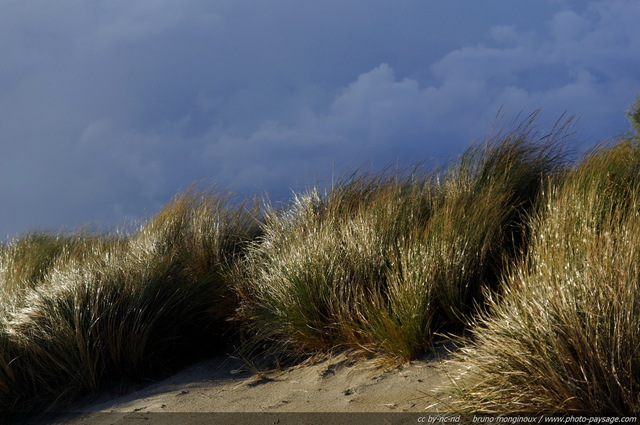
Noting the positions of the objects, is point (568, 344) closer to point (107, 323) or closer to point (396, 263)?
point (396, 263)

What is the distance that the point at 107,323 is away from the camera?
5348 millimetres

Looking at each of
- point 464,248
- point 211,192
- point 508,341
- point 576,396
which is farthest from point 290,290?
point 211,192

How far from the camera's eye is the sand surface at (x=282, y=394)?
3736mm

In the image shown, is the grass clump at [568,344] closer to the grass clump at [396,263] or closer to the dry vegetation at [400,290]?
the dry vegetation at [400,290]

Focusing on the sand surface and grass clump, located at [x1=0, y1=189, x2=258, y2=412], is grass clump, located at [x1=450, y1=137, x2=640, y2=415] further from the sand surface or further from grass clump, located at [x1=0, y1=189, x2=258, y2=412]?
grass clump, located at [x1=0, y1=189, x2=258, y2=412]

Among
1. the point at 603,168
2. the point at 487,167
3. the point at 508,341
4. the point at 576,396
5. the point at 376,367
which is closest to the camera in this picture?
the point at 576,396

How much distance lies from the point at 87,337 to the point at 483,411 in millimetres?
3611

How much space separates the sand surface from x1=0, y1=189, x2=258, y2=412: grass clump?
0.35 meters

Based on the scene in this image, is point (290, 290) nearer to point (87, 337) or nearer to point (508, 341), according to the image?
point (87, 337)

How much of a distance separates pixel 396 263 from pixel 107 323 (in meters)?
2.68

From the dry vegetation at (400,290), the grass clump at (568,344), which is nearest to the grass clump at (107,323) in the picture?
the dry vegetation at (400,290)

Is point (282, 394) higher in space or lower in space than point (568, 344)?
lower

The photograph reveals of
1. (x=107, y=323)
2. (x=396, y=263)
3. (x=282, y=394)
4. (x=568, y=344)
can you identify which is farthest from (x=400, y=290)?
(x=107, y=323)

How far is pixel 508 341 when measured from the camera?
3.14m
